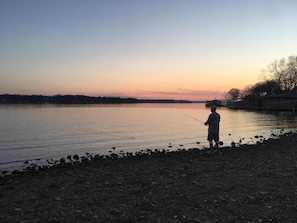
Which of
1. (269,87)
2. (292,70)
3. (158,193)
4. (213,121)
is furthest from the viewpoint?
(269,87)

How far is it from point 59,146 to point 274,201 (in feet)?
74.1

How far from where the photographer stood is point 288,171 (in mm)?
13203

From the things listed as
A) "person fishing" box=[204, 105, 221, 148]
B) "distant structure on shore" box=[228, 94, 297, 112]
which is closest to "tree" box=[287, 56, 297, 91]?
"distant structure on shore" box=[228, 94, 297, 112]

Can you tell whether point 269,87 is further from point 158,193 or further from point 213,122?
point 158,193

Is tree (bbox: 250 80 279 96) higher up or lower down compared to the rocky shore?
higher up

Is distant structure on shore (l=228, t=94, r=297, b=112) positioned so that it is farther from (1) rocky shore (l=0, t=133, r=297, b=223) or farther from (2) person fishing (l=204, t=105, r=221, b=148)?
(1) rocky shore (l=0, t=133, r=297, b=223)

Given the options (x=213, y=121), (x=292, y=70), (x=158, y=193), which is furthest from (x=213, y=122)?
(x=292, y=70)

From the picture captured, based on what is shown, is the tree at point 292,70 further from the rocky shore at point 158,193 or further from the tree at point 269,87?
the rocky shore at point 158,193

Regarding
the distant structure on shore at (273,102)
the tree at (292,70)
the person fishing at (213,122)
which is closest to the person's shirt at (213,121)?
the person fishing at (213,122)

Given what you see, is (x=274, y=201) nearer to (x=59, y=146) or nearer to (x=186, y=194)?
(x=186, y=194)

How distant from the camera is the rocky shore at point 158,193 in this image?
826 cm

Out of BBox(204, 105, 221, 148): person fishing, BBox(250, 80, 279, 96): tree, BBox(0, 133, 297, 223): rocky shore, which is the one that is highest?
BBox(250, 80, 279, 96): tree

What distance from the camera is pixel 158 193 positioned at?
10289 mm

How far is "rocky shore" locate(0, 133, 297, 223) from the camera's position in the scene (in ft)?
27.1
